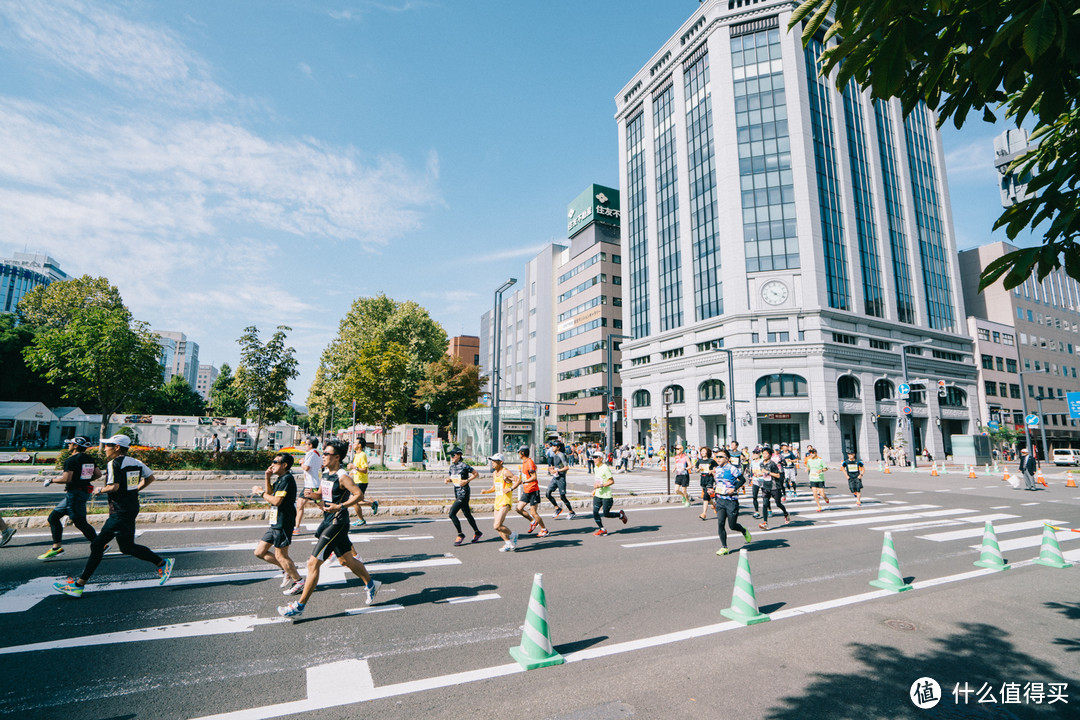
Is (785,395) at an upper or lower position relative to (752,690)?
upper

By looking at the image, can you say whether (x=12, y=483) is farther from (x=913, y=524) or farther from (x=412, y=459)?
(x=913, y=524)

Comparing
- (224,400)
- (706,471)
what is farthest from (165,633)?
(224,400)

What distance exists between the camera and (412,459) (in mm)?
33250

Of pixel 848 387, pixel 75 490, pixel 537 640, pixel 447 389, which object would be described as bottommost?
pixel 537 640

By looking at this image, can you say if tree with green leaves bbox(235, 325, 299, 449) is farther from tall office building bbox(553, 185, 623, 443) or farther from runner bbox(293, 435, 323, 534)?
tall office building bbox(553, 185, 623, 443)

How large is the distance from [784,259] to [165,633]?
4757 cm

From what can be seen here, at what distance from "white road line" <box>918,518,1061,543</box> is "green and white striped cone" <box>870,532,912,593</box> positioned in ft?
15.7

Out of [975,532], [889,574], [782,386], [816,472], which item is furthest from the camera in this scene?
[782,386]

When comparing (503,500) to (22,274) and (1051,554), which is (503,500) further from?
(22,274)

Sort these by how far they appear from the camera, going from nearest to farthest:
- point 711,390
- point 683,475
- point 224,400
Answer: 1. point 683,475
2. point 711,390
3. point 224,400

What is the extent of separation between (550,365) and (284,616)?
67.6 m

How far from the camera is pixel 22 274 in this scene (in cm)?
14138

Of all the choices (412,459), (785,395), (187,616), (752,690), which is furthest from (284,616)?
(785,395)

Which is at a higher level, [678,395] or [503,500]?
[678,395]
